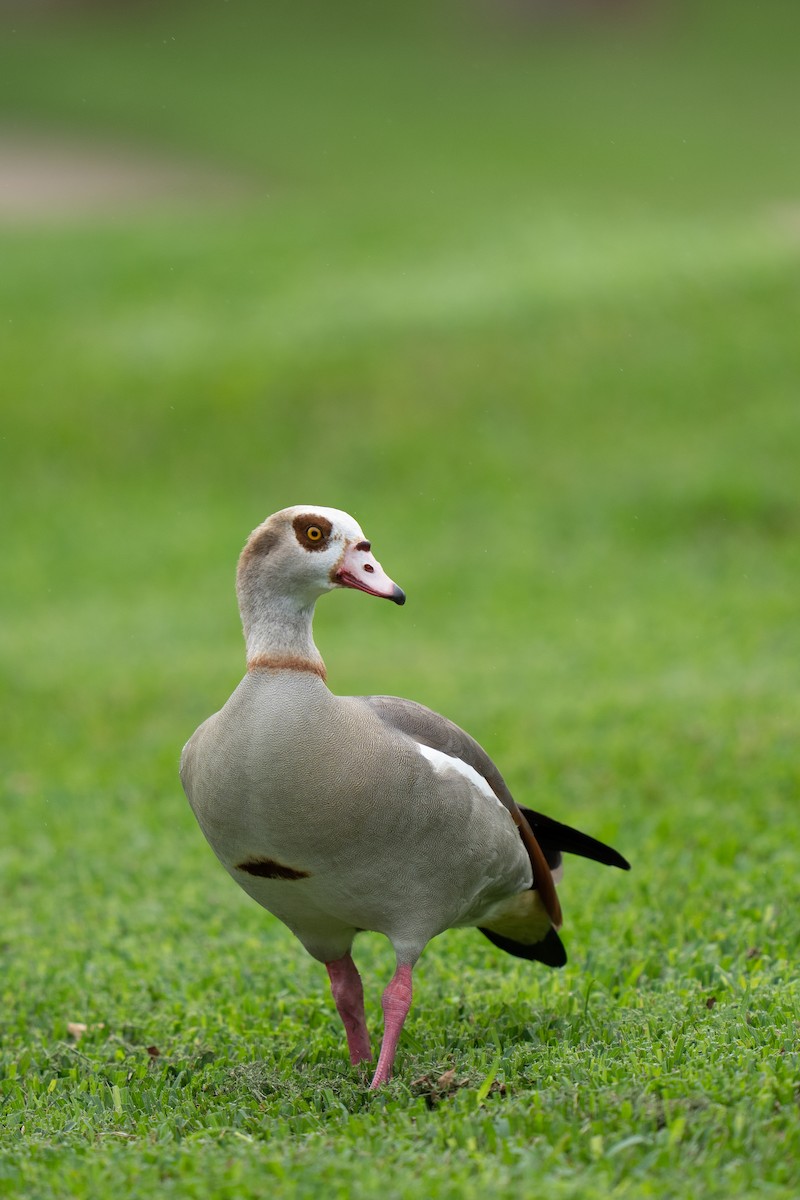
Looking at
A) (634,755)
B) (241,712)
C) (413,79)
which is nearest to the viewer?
(241,712)

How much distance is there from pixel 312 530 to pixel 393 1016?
4.15ft

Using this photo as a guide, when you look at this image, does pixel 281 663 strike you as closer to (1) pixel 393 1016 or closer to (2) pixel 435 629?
(1) pixel 393 1016

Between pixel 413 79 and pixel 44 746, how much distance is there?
88.3ft

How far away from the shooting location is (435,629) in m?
10.5

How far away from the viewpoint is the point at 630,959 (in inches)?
202

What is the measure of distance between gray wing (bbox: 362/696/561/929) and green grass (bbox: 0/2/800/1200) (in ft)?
1.52

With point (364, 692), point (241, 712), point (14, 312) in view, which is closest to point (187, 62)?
point (14, 312)

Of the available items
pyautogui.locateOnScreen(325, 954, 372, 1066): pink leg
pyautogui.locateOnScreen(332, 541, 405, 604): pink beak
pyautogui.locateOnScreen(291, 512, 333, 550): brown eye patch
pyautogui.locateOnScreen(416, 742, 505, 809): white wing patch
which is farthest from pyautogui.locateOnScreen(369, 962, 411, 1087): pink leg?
pyautogui.locateOnScreen(291, 512, 333, 550): brown eye patch

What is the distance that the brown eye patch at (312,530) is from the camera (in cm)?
381

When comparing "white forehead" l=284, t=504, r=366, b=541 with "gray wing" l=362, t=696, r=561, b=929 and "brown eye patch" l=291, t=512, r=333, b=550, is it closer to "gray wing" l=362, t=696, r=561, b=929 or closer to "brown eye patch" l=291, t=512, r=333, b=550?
"brown eye patch" l=291, t=512, r=333, b=550

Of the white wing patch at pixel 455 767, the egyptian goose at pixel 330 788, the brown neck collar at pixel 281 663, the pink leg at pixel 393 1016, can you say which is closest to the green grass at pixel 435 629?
the pink leg at pixel 393 1016

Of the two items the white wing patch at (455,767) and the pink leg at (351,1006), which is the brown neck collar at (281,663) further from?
the pink leg at (351,1006)

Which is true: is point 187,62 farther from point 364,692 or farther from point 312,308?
point 364,692

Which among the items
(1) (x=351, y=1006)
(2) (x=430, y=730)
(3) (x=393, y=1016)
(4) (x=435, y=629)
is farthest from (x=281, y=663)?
(4) (x=435, y=629)
